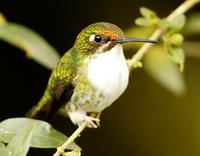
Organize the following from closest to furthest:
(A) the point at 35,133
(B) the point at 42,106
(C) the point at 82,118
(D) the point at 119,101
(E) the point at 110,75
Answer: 1. (A) the point at 35,133
2. (E) the point at 110,75
3. (C) the point at 82,118
4. (B) the point at 42,106
5. (D) the point at 119,101

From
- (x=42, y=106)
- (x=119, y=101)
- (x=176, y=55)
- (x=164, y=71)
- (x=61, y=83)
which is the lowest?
(x=119, y=101)

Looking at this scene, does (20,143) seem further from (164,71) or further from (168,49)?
(164,71)

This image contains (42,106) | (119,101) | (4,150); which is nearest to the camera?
(4,150)

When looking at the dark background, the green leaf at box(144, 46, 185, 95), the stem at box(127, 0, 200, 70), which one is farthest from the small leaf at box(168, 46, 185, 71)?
the dark background

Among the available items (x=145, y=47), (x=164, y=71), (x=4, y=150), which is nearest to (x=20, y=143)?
(x=4, y=150)

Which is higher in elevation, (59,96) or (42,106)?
(59,96)

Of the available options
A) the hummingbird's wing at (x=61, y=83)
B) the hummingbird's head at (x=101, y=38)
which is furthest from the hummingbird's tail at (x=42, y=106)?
the hummingbird's head at (x=101, y=38)
